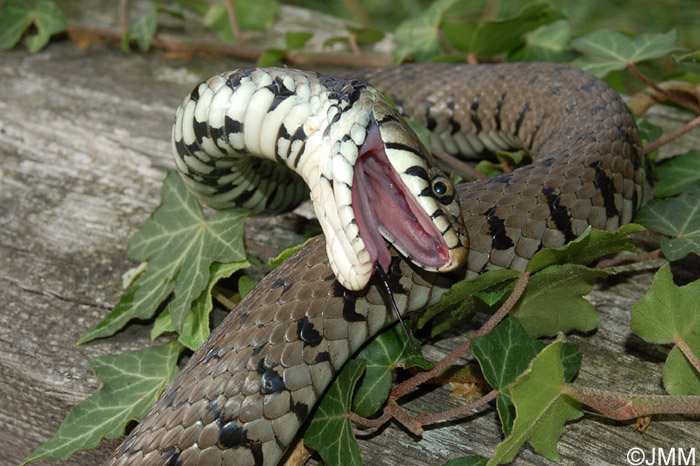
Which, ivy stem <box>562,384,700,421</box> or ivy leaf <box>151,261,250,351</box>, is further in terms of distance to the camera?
ivy leaf <box>151,261,250,351</box>

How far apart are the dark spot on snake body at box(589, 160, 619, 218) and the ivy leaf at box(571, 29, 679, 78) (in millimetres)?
761

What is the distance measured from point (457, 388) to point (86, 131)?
6.85 feet

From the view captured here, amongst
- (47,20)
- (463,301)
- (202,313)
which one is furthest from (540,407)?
(47,20)

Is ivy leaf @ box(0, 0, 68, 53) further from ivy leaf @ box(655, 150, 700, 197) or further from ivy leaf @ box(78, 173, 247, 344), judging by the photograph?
ivy leaf @ box(655, 150, 700, 197)

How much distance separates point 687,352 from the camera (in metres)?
1.75

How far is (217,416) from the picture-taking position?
176cm

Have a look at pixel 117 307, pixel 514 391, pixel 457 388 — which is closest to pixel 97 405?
pixel 117 307

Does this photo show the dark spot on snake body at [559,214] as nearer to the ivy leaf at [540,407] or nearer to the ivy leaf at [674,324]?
the ivy leaf at [674,324]

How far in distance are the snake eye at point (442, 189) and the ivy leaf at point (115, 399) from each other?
0.92 m

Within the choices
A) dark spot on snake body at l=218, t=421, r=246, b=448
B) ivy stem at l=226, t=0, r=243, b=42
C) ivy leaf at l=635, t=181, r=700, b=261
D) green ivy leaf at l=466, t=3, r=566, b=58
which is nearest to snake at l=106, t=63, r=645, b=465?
dark spot on snake body at l=218, t=421, r=246, b=448

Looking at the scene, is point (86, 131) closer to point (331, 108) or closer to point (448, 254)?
point (331, 108)

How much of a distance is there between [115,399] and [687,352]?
151cm

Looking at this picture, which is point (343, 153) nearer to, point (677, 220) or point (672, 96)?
point (677, 220)

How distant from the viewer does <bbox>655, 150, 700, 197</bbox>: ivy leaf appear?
102 inches
